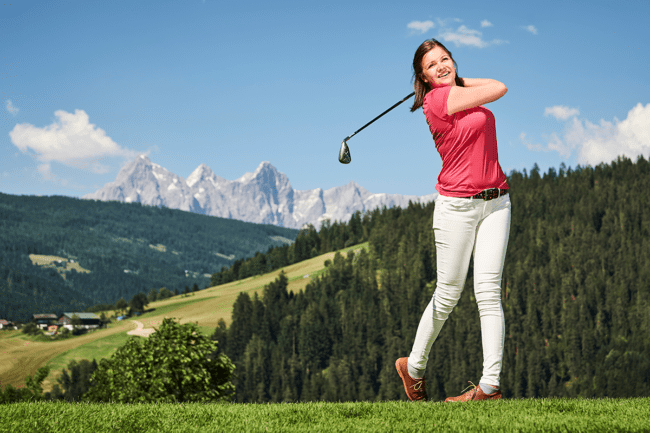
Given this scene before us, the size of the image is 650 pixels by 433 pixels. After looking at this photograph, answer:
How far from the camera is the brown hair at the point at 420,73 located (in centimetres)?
614

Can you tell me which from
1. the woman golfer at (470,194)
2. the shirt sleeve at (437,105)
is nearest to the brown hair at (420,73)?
the woman golfer at (470,194)

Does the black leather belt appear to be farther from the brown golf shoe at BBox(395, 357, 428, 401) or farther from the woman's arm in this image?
the brown golf shoe at BBox(395, 357, 428, 401)

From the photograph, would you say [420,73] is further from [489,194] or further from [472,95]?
[489,194]

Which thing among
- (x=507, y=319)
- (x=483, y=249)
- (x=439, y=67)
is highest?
(x=439, y=67)

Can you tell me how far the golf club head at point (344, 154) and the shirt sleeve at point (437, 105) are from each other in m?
1.70

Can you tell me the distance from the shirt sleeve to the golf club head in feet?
5.57

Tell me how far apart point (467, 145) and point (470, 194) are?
1.68 feet

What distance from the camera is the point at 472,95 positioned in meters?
5.52

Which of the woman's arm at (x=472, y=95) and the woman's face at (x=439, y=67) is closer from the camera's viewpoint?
the woman's arm at (x=472, y=95)

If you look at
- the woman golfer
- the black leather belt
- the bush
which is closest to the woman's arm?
the woman golfer

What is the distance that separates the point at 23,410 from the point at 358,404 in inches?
135

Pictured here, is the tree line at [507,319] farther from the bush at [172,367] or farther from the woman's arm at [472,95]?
the woman's arm at [472,95]

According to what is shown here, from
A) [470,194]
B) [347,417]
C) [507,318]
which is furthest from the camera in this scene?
[507,318]

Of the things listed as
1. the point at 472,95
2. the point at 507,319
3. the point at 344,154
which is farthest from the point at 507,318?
the point at 472,95
